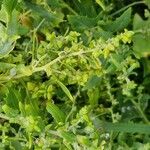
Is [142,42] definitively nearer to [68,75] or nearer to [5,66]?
[68,75]

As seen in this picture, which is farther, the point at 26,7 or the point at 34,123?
the point at 26,7

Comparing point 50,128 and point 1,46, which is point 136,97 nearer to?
point 50,128

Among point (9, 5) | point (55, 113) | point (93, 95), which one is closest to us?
point (9, 5)

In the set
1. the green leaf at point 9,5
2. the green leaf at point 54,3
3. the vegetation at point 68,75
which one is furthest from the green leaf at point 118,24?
the green leaf at point 9,5

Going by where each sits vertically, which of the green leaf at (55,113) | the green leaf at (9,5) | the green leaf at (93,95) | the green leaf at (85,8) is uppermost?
the green leaf at (9,5)

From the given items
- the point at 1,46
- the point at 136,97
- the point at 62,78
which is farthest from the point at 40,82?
the point at 136,97

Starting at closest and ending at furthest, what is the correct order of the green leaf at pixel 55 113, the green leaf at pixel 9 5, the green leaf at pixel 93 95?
the green leaf at pixel 9 5 < the green leaf at pixel 55 113 < the green leaf at pixel 93 95

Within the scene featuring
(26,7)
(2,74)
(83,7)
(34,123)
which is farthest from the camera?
(83,7)

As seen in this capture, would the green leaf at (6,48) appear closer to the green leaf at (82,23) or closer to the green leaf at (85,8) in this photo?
the green leaf at (82,23)

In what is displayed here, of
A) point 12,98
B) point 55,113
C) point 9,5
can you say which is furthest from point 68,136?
point 9,5
